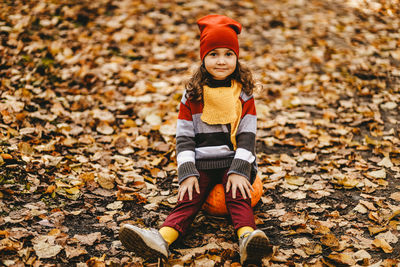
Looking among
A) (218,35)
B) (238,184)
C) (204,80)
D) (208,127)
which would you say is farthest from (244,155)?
(218,35)

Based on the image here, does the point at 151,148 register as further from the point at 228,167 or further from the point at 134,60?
the point at 134,60

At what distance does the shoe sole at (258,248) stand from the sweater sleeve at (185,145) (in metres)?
0.65

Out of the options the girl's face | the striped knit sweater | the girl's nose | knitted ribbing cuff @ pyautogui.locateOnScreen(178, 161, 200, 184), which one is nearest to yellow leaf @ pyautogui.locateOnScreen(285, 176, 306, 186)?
the striped knit sweater

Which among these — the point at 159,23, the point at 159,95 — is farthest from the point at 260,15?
the point at 159,95

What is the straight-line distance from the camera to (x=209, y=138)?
2701mm

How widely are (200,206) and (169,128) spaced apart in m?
1.54

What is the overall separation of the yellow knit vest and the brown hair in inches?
2.2

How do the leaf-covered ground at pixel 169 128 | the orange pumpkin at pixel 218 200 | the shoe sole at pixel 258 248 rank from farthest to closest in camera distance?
the orange pumpkin at pixel 218 200
the leaf-covered ground at pixel 169 128
the shoe sole at pixel 258 248

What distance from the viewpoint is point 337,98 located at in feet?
15.3

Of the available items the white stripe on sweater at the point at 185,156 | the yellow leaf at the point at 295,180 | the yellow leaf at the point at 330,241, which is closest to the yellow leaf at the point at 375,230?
the yellow leaf at the point at 330,241

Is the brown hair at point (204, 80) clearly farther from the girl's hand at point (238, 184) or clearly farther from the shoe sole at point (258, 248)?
the shoe sole at point (258, 248)

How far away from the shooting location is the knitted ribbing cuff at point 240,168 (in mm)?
2537

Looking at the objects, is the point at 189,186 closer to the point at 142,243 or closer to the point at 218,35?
the point at 142,243

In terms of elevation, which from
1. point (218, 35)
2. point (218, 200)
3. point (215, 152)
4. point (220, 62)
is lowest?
point (218, 200)
